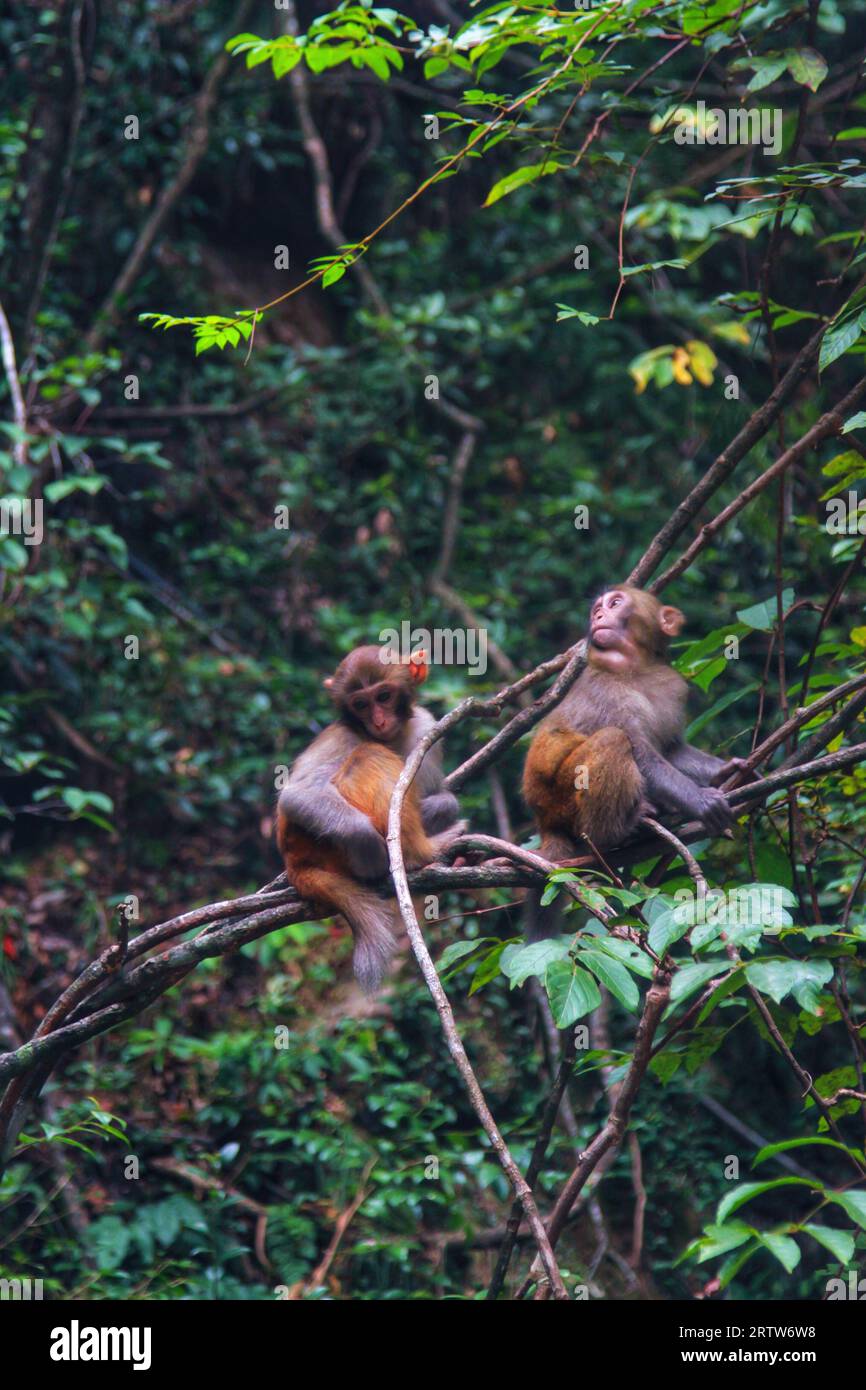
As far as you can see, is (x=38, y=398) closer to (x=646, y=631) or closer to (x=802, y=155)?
(x=646, y=631)

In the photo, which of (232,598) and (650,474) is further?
(650,474)

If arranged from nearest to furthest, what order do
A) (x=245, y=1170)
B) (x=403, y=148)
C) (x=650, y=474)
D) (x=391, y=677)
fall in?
(x=391, y=677) < (x=245, y=1170) < (x=650, y=474) < (x=403, y=148)

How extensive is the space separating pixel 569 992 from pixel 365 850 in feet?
5.64

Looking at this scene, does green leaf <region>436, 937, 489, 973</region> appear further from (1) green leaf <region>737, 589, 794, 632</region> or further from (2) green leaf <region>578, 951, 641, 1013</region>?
(1) green leaf <region>737, 589, 794, 632</region>

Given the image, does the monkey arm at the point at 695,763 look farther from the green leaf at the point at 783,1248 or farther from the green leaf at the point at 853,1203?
the green leaf at the point at 783,1248

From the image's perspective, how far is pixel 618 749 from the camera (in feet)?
16.6

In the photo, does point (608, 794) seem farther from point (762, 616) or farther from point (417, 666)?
point (417, 666)

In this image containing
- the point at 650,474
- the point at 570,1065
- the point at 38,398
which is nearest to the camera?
the point at 570,1065

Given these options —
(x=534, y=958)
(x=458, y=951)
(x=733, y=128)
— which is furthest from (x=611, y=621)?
(x=733, y=128)

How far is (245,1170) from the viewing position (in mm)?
7348

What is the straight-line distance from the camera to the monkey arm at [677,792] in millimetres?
4539

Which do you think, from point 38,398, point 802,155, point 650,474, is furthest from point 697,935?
point 802,155

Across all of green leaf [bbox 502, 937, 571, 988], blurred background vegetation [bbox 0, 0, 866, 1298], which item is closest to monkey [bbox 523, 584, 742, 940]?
blurred background vegetation [bbox 0, 0, 866, 1298]

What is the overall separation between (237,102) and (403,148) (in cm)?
166
